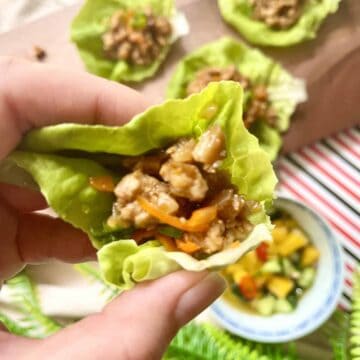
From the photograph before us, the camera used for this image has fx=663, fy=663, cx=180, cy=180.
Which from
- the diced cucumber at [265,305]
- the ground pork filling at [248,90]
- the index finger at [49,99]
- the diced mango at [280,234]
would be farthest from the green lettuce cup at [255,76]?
the index finger at [49,99]

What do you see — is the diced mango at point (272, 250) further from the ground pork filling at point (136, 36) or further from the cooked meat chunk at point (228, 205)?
the cooked meat chunk at point (228, 205)

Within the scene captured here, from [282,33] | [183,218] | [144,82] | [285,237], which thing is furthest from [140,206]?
[282,33]

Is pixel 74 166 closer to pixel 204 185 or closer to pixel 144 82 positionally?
pixel 204 185

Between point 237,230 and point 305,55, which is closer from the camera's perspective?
point 237,230

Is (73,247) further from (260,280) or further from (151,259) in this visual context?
(260,280)

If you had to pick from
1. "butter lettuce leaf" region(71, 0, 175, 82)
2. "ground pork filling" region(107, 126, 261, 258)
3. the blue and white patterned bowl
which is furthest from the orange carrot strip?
"butter lettuce leaf" region(71, 0, 175, 82)

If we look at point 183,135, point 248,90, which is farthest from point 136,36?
point 183,135
